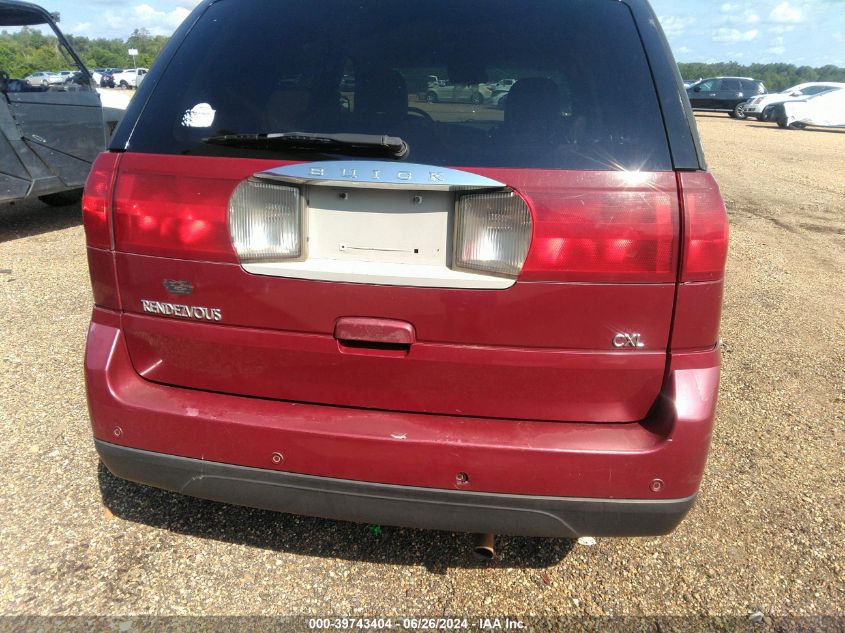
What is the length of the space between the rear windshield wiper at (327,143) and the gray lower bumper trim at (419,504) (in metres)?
0.96

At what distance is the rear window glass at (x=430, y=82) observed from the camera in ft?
5.96

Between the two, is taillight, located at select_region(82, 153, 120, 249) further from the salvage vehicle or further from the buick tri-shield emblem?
the salvage vehicle

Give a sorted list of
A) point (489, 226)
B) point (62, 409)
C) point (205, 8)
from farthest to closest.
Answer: point (62, 409), point (205, 8), point (489, 226)

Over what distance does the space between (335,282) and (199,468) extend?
29.5 inches

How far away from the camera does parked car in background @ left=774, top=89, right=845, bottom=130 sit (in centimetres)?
2295

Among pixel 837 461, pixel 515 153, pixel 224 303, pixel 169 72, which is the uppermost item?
pixel 169 72

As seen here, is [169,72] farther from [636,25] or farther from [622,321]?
[622,321]

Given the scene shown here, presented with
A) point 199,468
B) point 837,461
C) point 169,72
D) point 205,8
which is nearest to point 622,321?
point 199,468

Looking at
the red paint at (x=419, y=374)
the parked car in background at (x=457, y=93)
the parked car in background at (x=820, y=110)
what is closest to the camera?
the red paint at (x=419, y=374)

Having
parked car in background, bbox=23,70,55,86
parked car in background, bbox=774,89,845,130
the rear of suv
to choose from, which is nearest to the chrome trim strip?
the rear of suv

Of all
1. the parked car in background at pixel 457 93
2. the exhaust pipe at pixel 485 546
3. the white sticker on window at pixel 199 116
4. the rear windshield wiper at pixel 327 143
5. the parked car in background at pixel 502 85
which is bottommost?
the exhaust pipe at pixel 485 546

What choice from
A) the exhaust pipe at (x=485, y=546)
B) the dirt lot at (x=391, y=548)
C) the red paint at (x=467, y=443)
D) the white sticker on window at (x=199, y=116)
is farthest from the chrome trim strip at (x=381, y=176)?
the dirt lot at (x=391, y=548)

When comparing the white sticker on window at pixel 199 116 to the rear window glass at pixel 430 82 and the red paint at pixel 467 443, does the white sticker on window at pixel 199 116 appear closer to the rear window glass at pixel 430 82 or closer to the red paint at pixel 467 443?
the rear window glass at pixel 430 82

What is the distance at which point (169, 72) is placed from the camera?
205 centimetres
